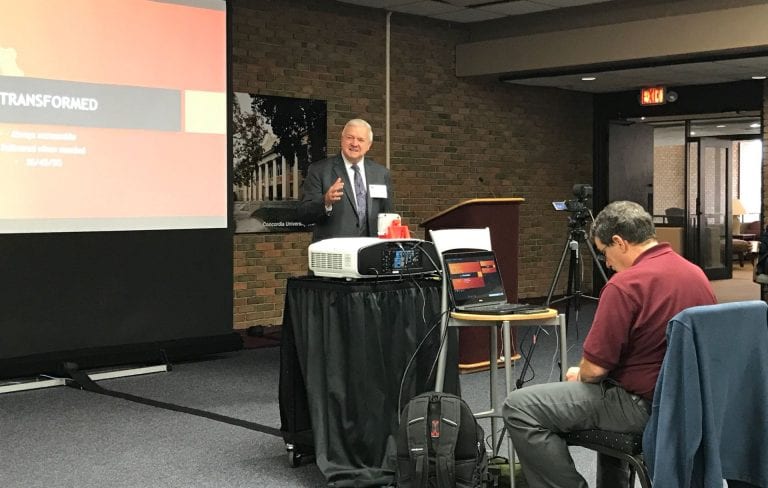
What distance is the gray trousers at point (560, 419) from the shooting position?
2.79 meters

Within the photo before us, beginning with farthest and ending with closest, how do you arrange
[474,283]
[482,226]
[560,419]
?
1. [482,226]
2. [474,283]
3. [560,419]

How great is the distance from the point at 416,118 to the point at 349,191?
15.1 ft

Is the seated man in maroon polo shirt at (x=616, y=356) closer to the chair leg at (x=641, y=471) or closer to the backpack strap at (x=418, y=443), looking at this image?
the chair leg at (x=641, y=471)

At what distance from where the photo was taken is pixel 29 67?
18.4 feet

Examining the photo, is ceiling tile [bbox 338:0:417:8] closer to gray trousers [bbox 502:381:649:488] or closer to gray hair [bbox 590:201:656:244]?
gray hair [bbox 590:201:656:244]

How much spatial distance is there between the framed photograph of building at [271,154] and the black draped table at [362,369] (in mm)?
4145

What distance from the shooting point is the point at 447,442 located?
3277 mm

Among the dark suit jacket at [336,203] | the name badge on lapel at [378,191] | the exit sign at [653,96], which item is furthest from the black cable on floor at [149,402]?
the exit sign at [653,96]

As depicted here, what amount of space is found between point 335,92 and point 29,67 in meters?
3.41

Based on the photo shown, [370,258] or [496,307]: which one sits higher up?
[370,258]

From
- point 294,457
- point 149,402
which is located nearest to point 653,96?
point 149,402

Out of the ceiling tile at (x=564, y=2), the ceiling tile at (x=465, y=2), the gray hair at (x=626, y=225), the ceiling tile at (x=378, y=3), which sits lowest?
the gray hair at (x=626, y=225)

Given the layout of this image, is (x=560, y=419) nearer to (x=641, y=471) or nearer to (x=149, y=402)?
(x=641, y=471)

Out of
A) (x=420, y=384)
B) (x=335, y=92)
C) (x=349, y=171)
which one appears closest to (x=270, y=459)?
(x=420, y=384)
